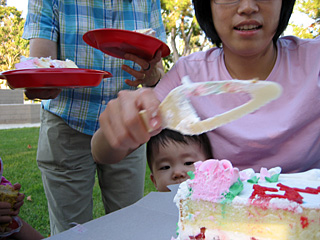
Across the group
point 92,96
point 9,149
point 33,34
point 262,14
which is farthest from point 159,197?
point 9,149

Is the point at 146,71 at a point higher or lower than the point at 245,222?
higher

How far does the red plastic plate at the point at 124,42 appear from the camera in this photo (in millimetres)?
1126

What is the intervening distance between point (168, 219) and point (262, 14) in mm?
762

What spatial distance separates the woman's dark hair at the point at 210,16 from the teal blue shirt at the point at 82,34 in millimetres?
452

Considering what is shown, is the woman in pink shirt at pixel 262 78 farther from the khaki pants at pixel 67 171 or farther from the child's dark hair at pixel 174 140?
the khaki pants at pixel 67 171

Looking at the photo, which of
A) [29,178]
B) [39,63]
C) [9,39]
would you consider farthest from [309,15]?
[9,39]

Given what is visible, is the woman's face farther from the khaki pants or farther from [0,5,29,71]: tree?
[0,5,29,71]: tree

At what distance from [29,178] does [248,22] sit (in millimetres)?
3165

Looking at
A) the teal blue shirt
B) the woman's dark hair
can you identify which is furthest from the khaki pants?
the woman's dark hair

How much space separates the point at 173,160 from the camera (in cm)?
148

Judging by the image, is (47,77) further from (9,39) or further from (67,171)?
(9,39)

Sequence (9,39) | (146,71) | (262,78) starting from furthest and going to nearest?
1. (9,39)
2. (146,71)
3. (262,78)

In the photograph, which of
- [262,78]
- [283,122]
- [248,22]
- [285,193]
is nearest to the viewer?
[285,193]

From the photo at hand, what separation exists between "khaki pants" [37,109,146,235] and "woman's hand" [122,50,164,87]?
0.40 m
